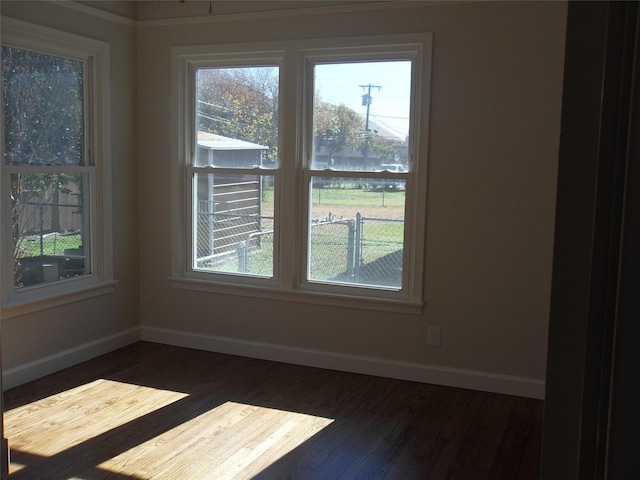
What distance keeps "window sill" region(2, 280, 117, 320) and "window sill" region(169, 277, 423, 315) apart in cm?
54

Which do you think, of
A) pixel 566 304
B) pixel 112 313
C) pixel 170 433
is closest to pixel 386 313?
pixel 170 433

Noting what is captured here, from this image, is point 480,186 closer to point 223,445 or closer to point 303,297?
point 303,297

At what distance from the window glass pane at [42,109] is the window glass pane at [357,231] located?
5.66ft

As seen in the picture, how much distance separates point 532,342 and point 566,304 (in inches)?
146

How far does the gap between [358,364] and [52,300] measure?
6.97 feet

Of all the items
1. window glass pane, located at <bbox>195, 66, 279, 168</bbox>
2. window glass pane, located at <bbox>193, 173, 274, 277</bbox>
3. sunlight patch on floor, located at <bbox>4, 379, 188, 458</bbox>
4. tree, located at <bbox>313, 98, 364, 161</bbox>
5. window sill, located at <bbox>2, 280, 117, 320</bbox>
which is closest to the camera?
sunlight patch on floor, located at <bbox>4, 379, 188, 458</bbox>

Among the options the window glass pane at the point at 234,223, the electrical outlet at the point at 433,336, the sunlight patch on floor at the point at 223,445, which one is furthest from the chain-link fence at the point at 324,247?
the sunlight patch on floor at the point at 223,445

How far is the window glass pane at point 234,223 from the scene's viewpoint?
181 inches

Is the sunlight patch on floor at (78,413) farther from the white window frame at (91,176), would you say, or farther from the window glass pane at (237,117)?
the window glass pane at (237,117)

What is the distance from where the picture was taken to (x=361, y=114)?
4234 millimetres

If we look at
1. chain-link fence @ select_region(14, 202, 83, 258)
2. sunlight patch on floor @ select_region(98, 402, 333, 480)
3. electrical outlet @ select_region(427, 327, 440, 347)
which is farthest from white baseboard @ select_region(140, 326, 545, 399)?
chain-link fence @ select_region(14, 202, 83, 258)

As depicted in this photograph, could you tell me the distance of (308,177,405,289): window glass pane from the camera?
424 cm

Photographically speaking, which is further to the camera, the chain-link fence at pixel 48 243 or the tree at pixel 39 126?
the chain-link fence at pixel 48 243

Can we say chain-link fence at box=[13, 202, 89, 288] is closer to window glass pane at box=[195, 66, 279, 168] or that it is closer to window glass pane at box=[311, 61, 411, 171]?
window glass pane at box=[195, 66, 279, 168]
